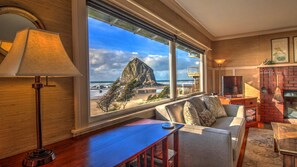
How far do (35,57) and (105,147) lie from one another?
0.69 meters

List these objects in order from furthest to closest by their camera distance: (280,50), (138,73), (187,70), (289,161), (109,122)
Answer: (280,50)
(187,70)
(138,73)
(289,161)
(109,122)

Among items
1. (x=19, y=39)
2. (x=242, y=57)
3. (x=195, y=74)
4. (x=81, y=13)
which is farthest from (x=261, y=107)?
(x=19, y=39)

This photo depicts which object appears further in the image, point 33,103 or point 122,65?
point 122,65

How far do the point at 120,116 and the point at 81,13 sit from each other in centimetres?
111

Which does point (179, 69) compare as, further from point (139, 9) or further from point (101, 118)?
point (101, 118)

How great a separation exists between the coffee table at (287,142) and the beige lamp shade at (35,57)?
230 cm

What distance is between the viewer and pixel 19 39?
0.86m

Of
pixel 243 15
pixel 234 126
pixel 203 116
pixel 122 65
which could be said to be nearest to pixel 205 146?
pixel 203 116

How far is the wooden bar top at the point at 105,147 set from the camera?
0.94 m

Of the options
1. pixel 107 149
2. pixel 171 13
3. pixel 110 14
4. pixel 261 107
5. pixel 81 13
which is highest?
pixel 171 13

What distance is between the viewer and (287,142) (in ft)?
6.97

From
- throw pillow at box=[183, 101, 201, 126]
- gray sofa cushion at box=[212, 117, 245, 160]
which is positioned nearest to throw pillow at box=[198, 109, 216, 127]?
gray sofa cushion at box=[212, 117, 245, 160]

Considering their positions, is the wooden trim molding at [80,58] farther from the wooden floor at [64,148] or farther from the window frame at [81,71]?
the wooden floor at [64,148]

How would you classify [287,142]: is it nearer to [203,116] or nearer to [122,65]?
[203,116]
